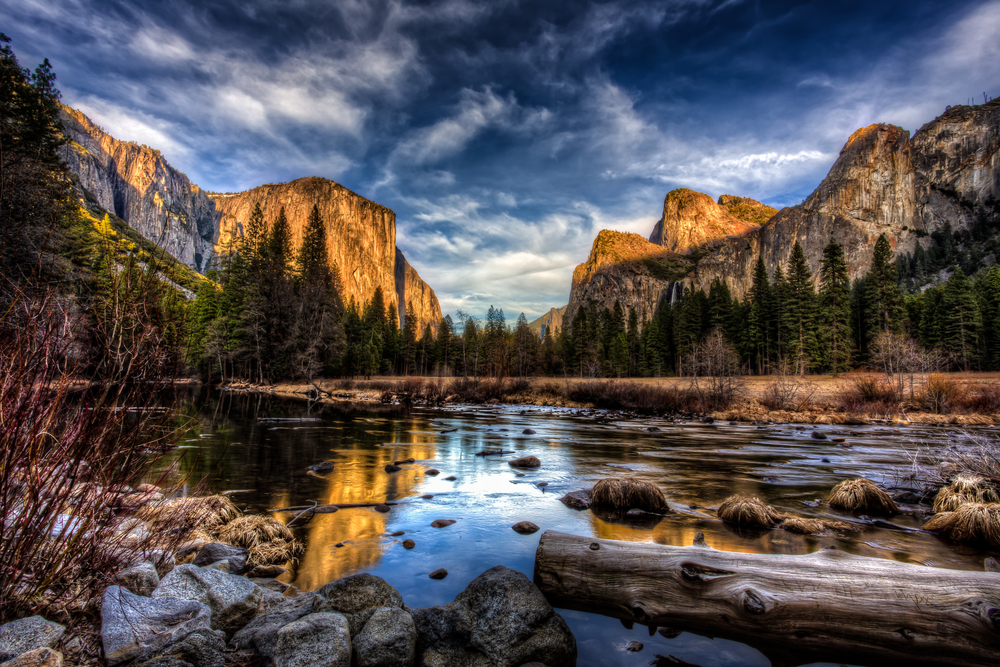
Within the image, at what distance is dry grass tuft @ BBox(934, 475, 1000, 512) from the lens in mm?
8141

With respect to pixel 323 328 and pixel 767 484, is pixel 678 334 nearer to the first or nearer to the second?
pixel 323 328

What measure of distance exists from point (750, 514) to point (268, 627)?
7840 mm

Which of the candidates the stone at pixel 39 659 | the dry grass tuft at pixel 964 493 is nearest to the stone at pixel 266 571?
the stone at pixel 39 659

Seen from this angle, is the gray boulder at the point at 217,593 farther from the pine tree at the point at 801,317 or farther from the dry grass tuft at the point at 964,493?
the pine tree at the point at 801,317

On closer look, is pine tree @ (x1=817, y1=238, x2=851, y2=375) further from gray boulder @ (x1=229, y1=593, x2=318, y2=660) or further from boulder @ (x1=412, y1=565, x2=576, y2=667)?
gray boulder @ (x1=229, y1=593, x2=318, y2=660)

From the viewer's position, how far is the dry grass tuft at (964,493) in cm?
814

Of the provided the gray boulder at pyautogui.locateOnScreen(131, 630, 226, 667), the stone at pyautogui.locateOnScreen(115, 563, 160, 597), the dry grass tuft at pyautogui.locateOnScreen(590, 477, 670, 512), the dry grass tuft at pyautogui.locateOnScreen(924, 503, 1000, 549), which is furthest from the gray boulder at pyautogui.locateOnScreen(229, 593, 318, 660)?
the dry grass tuft at pyautogui.locateOnScreen(924, 503, 1000, 549)

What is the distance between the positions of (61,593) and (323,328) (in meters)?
46.9

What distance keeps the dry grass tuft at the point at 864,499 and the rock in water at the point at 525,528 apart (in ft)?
21.3

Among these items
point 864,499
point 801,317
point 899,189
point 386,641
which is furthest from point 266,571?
point 899,189

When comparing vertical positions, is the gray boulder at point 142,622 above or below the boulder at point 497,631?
above

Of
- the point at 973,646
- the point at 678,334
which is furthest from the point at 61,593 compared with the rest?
the point at 678,334

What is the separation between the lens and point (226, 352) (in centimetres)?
4859

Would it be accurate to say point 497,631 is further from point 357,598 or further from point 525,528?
point 525,528
